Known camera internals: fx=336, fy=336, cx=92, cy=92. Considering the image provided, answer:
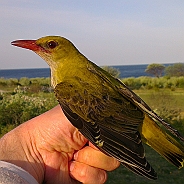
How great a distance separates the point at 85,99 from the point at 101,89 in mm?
201

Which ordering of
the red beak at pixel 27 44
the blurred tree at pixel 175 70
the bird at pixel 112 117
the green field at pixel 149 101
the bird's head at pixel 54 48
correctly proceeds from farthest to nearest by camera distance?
the blurred tree at pixel 175 70
the green field at pixel 149 101
the bird's head at pixel 54 48
the red beak at pixel 27 44
the bird at pixel 112 117

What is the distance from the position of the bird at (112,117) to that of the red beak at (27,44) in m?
0.01

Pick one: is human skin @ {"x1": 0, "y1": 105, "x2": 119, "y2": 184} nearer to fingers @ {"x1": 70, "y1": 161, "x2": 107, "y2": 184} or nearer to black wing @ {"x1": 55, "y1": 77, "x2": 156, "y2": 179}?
fingers @ {"x1": 70, "y1": 161, "x2": 107, "y2": 184}

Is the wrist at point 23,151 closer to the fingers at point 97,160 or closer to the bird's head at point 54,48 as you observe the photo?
the fingers at point 97,160

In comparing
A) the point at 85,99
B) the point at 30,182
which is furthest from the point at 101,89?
the point at 30,182

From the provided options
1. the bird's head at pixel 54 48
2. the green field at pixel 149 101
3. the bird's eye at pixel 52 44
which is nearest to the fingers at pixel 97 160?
the bird's head at pixel 54 48

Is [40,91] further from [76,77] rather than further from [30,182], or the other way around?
[30,182]

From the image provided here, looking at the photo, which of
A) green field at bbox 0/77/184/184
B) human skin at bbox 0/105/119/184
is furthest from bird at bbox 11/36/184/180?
green field at bbox 0/77/184/184

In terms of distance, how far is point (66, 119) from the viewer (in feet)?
10.3

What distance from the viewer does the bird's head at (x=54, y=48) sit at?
12.8 feet

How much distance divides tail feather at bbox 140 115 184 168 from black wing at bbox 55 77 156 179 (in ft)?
0.31

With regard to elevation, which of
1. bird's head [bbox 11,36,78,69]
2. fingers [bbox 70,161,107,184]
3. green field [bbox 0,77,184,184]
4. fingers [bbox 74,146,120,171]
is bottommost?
green field [bbox 0,77,184,184]

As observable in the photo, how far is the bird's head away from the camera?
391 cm

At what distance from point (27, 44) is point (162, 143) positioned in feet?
6.24
